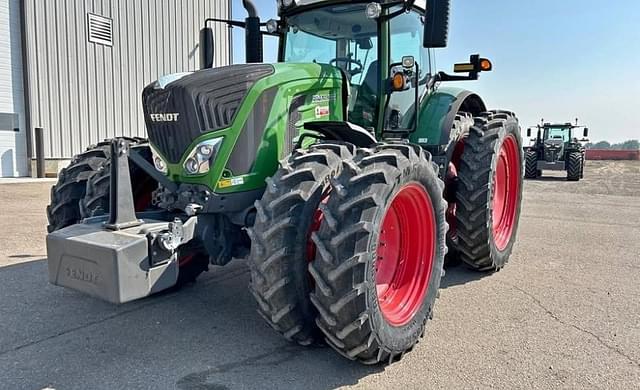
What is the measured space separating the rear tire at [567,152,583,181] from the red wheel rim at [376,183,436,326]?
17.0 meters

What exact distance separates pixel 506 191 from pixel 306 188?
3.51 metres

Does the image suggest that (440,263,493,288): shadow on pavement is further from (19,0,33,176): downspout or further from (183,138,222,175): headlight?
(19,0,33,176): downspout

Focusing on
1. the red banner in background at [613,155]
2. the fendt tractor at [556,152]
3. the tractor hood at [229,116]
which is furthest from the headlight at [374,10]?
the red banner in background at [613,155]

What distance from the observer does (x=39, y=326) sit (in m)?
3.38

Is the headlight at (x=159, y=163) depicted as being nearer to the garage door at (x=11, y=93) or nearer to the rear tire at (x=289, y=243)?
the rear tire at (x=289, y=243)

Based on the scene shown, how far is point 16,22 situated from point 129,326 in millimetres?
11686

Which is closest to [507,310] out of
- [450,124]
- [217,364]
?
[450,124]

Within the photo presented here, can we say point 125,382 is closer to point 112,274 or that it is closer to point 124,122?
point 112,274

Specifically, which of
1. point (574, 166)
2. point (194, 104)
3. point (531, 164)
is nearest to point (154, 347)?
point (194, 104)

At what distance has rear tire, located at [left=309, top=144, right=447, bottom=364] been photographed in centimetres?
257

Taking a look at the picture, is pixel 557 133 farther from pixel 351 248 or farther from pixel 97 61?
pixel 351 248

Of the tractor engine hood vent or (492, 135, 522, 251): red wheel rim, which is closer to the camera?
the tractor engine hood vent

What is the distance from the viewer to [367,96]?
4.16 metres

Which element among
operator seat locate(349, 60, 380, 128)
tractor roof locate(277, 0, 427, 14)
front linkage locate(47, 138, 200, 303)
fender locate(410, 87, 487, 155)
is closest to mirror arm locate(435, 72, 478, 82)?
fender locate(410, 87, 487, 155)
